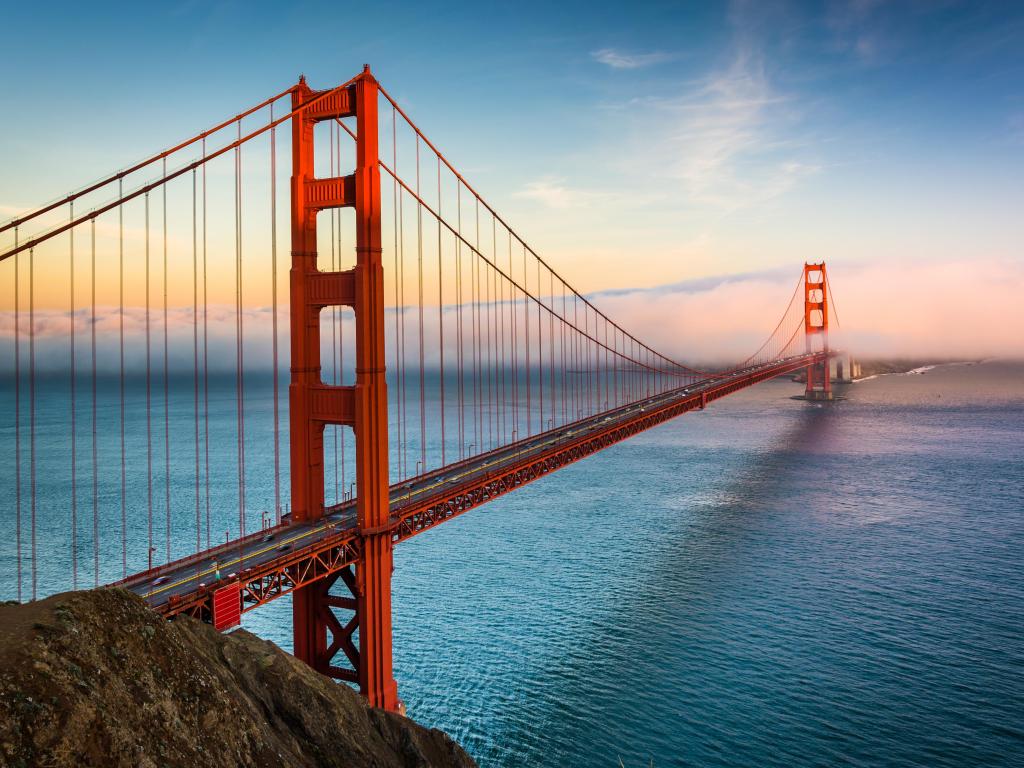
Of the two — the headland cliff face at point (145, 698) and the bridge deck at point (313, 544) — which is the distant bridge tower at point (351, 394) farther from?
the headland cliff face at point (145, 698)

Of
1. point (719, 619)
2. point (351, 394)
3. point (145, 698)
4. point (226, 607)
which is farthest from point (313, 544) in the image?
point (719, 619)

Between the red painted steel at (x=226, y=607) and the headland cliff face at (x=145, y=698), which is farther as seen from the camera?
the red painted steel at (x=226, y=607)

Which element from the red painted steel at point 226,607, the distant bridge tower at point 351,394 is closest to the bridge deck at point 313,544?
the red painted steel at point 226,607

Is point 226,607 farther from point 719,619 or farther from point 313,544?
point 719,619

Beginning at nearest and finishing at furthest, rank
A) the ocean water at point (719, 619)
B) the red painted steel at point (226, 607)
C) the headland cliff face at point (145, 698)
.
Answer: the headland cliff face at point (145, 698) < the red painted steel at point (226, 607) < the ocean water at point (719, 619)

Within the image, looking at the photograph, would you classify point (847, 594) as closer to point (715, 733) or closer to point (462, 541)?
point (715, 733)

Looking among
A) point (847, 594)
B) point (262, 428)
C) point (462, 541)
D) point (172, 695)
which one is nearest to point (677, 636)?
point (847, 594)
